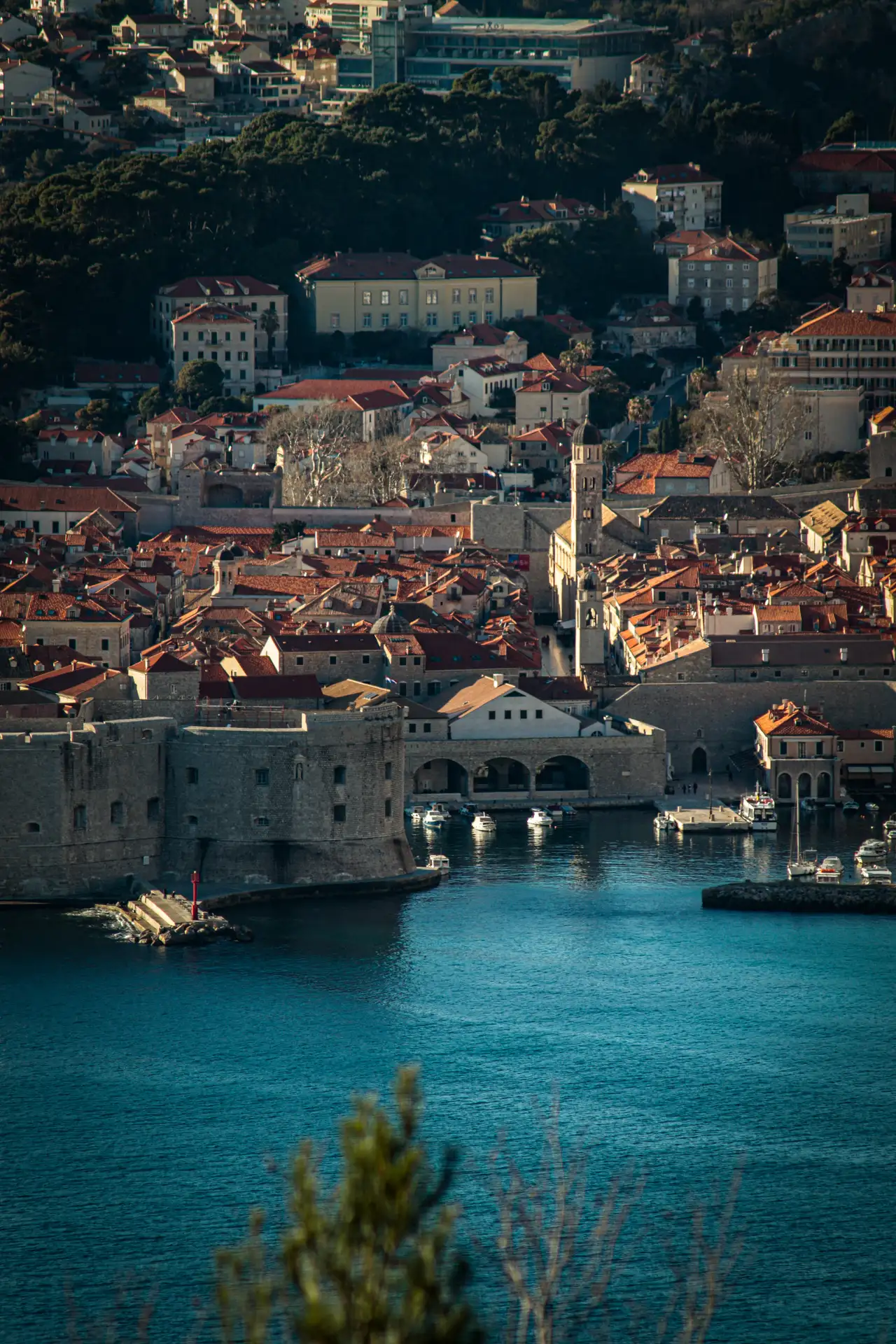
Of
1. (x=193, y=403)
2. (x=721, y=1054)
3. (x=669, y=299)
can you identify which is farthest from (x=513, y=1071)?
(x=669, y=299)

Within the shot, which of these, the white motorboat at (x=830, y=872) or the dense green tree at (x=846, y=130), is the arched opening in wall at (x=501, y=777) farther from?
the dense green tree at (x=846, y=130)

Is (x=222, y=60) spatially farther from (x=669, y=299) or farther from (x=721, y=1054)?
(x=721, y=1054)

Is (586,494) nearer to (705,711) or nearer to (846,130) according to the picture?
(705,711)

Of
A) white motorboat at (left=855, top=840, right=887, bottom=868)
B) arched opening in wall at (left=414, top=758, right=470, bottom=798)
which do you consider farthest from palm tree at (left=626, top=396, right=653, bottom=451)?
white motorboat at (left=855, top=840, right=887, bottom=868)

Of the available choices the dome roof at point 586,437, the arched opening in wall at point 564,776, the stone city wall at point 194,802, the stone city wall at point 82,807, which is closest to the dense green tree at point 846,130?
the dome roof at point 586,437

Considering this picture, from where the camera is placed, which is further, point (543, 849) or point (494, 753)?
point (494, 753)

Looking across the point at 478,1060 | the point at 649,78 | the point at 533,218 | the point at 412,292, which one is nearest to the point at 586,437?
the point at 412,292
